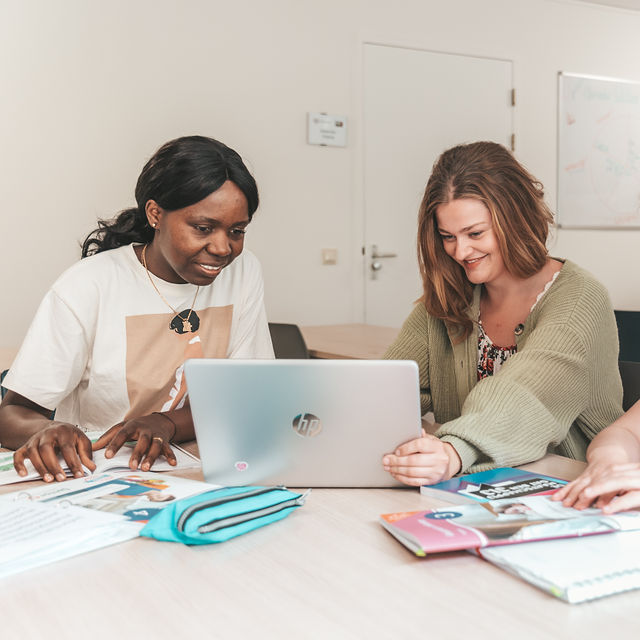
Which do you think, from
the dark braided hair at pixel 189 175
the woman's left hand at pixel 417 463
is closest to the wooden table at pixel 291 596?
the woman's left hand at pixel 417 463

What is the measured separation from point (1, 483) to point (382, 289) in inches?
122

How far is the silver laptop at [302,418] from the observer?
0.93 m

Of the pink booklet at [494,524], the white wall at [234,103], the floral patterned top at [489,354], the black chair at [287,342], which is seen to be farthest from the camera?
the white wall at [234,103]

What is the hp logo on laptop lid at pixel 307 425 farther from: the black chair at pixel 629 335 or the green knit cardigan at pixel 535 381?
the black chair at pixel 629 335

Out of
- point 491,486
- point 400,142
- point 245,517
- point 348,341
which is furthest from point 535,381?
point 400,142

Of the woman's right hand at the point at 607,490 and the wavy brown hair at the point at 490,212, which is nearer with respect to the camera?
the woman's right hand at the point at 607,490

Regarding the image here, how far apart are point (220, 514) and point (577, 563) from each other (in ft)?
1.31

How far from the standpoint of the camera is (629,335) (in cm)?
258

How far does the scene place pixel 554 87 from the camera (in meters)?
4.48

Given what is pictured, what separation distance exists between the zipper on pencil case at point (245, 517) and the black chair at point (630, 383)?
83 centimetres

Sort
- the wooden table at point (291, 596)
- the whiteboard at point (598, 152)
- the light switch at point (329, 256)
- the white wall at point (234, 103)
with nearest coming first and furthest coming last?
the wooden table at point (291, 596), the white wall at point (234, 103), the light switch at point (329, 256), the whiteboard at point (598, 152)

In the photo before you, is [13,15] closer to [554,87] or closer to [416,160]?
[416,160]

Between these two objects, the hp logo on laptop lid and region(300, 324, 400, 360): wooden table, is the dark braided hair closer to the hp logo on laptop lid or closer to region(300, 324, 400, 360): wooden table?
the hp logo on laptop lid

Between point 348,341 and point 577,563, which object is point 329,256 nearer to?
point 348,341
